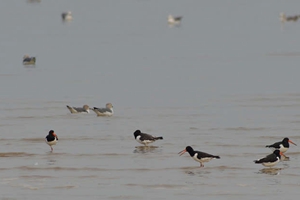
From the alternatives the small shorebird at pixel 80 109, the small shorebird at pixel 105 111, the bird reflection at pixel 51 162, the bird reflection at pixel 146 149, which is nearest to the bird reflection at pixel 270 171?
the bird reflection at pixel 146 149

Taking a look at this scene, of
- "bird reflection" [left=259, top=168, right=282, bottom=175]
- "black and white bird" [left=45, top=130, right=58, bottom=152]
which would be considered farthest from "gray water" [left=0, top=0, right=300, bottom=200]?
"black and white bird" [left=45, top=130, right=58, bottom=152]

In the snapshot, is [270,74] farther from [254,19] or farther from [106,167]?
[254,19]

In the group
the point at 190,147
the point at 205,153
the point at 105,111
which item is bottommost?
the point at 205,153

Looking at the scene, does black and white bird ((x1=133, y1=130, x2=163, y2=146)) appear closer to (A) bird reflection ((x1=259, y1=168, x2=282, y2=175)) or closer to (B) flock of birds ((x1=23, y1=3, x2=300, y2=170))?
(B) flock of birds ((x1=23, y1=3, x2=300, y2=170))

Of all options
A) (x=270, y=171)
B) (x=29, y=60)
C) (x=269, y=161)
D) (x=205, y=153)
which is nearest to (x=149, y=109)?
(x=205, y=153)

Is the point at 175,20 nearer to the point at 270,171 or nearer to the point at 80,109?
the point at 80,109

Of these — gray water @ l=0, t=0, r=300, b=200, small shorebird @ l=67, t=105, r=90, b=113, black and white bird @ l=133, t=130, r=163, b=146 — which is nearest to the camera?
gray water @ l=0, t=0, r=300, b=200

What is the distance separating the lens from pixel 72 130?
29000 millimetres

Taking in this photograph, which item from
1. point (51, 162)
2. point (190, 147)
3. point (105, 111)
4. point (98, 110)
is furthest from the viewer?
point (98, 110)

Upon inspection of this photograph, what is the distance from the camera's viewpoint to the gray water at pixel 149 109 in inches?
800

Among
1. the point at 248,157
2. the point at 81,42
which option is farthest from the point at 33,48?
the point at 248,157

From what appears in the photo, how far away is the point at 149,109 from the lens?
3344 centimetres

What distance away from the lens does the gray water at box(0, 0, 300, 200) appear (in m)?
20.3

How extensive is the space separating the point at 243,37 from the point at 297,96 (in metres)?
30.3
